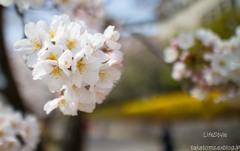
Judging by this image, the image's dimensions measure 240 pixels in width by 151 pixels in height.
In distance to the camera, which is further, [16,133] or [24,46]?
[16,133]

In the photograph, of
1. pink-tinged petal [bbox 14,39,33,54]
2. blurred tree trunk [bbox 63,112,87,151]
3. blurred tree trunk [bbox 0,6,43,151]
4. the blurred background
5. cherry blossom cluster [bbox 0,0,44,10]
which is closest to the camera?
pink-tinged petal [bbox 14,39,33,54]

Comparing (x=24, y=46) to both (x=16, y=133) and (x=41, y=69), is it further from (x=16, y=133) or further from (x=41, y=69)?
(x=16, y=133)

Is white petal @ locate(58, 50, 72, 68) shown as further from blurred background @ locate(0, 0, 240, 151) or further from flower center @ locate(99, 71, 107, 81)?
blurred background @ locate(0, 0, 240, 151)

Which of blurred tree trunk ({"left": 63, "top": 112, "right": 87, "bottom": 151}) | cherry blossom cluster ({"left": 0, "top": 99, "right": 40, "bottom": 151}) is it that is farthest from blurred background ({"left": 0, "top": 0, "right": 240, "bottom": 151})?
cherry blossom cluster ({"left": 0, "top": 99, "right": 40, "bottom": 151})

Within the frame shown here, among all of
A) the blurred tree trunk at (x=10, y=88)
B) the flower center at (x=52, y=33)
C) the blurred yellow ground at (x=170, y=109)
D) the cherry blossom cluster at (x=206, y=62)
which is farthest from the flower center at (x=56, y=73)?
the blurred yellow ground at (x=170, y=109)

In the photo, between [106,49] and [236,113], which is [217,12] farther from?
[106,49]

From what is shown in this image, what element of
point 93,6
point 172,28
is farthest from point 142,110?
point 93,6

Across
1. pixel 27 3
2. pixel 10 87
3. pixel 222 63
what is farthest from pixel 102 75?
pixel 10 87

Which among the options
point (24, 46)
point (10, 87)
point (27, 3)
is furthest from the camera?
point (10, 87)
